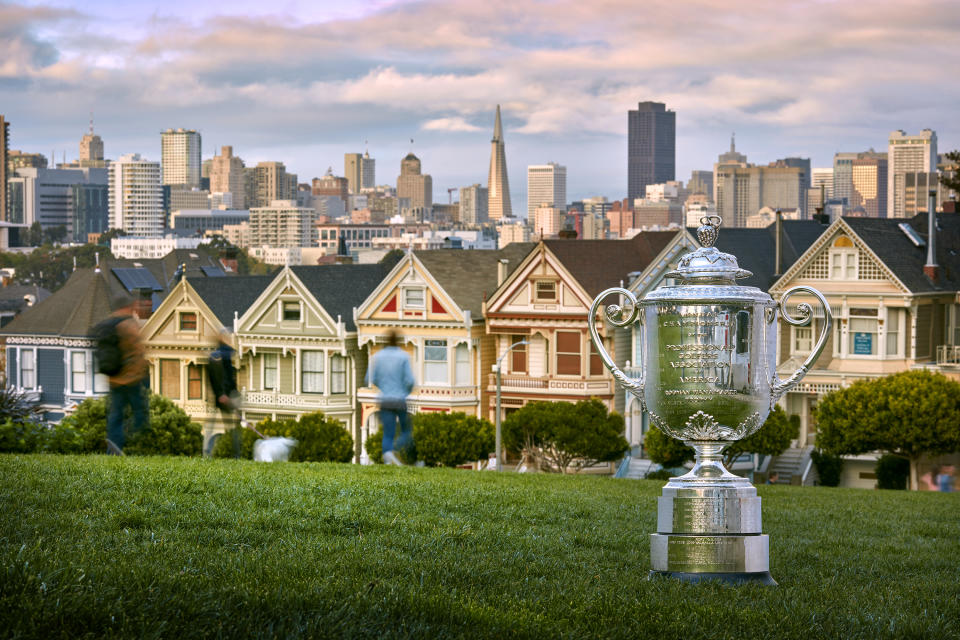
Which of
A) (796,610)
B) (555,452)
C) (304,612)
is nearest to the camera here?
(304,612)

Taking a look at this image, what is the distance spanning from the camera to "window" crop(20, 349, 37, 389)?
60875mm

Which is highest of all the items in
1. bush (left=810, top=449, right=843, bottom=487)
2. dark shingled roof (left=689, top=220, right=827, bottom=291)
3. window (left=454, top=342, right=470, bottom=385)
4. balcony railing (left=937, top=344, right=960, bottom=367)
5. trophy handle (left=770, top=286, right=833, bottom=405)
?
dark shingled roof (left=689, top=220, right=827, bottom=291)

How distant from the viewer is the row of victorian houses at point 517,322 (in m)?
47.9

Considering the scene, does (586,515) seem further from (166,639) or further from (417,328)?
(417,328)

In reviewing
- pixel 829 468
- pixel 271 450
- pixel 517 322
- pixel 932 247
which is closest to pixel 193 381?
pixel 517 322

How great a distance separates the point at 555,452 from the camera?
46781 millimetres

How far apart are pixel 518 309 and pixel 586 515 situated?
3634 centimetres

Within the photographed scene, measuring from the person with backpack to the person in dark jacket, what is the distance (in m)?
1.33

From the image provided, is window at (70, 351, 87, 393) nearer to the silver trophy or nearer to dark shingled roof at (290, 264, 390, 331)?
dark shingled roof at (290, 264, 390, 331)

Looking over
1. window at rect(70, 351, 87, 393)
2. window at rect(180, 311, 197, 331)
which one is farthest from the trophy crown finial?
window at rect(70, 351, 87, 393)

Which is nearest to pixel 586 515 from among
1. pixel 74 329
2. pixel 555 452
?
pixel 555 452

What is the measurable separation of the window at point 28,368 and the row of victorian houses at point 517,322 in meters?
1.60

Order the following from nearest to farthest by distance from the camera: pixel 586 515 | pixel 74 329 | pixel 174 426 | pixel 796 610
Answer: pixel 796 610 < pixel 586 515 < pixel 174 426 < pixel 74 329

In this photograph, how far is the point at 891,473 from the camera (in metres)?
44.8
